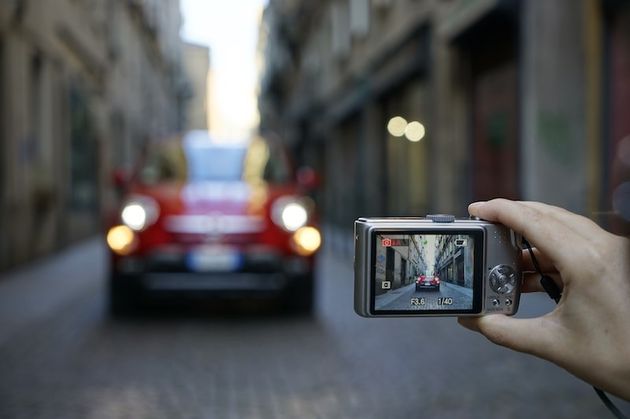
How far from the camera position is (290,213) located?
24.4 ft

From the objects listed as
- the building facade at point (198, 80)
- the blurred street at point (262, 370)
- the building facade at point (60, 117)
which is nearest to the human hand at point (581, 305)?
the blurred street at point (262, 370)

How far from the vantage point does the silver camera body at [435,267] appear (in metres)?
1.49

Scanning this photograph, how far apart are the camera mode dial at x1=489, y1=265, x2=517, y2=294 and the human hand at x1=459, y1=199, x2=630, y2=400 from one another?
0.07 metres

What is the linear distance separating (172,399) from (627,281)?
3.78m

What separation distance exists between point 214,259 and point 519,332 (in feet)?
19.3

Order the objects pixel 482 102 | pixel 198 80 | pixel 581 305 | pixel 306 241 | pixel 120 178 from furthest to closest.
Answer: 1. pixel 198 80
2. pixel 482 102
3. pixel 120 178
4. pixel 306 241
5. pixel 581 305

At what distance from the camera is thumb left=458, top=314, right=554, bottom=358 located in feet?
4.46

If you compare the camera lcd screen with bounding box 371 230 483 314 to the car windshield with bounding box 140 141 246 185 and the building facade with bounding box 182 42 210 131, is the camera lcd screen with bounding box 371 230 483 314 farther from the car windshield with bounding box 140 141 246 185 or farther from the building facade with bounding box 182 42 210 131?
the building facade with bounding box 182 42 210 131

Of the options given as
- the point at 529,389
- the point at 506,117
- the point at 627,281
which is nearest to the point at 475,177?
the point at 506,117

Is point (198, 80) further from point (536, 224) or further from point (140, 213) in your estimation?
point (536, 224)

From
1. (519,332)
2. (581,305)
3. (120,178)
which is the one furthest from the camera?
(120,178)

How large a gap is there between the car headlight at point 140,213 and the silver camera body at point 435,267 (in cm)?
585

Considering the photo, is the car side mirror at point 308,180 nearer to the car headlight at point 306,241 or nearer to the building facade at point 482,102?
the car headlight at point 306,241

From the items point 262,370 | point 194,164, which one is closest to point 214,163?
point 194,164
